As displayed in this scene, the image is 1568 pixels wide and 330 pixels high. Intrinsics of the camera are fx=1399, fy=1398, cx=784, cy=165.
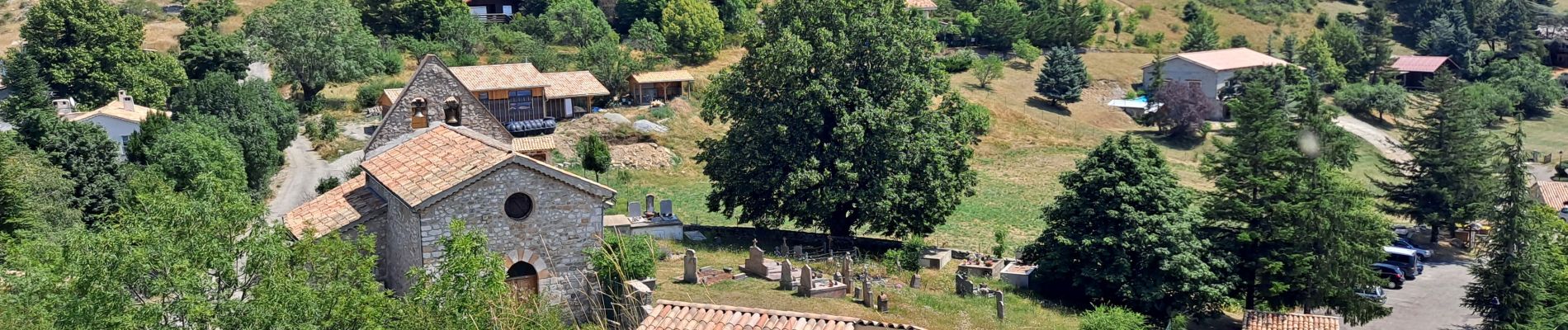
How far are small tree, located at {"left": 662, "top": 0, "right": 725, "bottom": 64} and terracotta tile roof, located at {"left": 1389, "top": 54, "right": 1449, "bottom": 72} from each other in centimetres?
5285

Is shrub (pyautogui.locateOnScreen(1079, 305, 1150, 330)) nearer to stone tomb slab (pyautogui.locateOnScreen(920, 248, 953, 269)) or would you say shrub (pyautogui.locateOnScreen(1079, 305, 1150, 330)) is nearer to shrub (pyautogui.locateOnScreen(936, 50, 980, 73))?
stone tomb slab (pyautogui.locateOnScreen(920, 248, 953, 269))

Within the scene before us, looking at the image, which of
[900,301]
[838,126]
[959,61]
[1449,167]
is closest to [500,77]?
[838,126]

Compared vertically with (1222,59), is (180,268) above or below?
above

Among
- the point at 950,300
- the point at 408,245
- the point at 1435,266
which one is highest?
the point at 408,245

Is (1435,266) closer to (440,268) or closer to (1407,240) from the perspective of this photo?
(1407,240)

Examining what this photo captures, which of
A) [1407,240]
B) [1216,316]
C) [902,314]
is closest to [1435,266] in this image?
[1407,240]

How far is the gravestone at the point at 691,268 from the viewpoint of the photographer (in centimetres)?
3319

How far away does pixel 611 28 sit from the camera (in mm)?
83125

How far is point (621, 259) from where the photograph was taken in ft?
98.8

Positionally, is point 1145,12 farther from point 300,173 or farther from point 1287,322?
point 1287,322

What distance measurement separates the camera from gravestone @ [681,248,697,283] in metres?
33.2

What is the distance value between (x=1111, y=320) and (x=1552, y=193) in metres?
38.3

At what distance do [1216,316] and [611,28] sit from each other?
4960cm

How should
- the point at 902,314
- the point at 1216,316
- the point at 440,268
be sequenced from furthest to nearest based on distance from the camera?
the point at 1216,316
the point at 902,314
the point at 440,268
